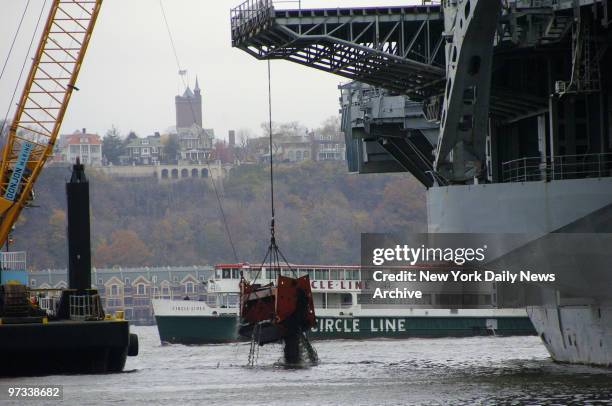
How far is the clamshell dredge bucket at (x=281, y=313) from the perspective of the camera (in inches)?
2208

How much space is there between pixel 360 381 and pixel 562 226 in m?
10.4

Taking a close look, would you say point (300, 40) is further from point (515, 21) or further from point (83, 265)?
point (83, 265)

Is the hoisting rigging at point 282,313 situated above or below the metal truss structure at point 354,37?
below

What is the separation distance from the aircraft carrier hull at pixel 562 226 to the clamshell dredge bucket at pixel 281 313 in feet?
41.2

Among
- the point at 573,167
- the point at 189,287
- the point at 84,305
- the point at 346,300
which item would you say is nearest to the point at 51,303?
the point at 84,305

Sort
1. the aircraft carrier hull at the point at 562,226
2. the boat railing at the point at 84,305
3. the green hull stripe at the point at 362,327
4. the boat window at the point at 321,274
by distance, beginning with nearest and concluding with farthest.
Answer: the aircraft carrier hull at the point at 562,226 < the boat railing at the point at 84,305 < the green hull stripe at the point at 362,327 < the boat window at the point at 321,274

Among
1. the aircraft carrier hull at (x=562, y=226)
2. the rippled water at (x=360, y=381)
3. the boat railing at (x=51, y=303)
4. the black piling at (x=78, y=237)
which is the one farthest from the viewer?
the boat railing at (x=51, y=303)

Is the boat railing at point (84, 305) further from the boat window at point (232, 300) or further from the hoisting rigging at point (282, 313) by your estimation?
the boat window at point (232, 300)

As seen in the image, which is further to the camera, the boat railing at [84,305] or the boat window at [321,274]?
the boat window at [321,274]

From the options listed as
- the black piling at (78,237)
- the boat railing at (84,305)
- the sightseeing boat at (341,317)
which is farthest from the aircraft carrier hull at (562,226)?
the sightseeing boat at (341,317)

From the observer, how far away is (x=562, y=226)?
38812 mm

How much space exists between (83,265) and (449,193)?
59.7 ft

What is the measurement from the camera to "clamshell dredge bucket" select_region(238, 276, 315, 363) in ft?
184

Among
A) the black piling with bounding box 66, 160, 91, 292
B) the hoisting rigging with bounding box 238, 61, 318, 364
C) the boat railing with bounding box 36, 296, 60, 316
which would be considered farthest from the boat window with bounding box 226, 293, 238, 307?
the black piling with bounding box 66, 160, 91, 292
